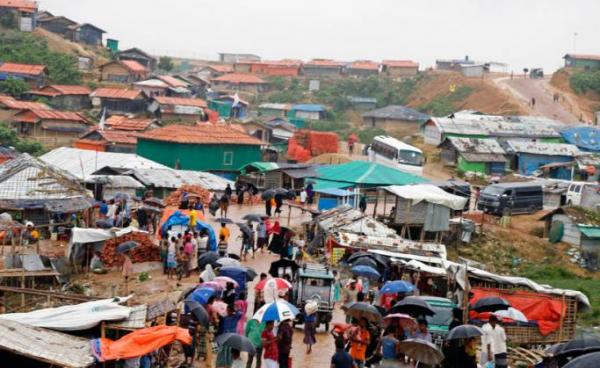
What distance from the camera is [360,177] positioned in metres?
34.1

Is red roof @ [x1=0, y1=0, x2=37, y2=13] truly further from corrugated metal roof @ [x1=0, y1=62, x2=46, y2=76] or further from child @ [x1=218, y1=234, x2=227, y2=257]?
child @ [x1=218, y1=234, x2=227, y2=257]

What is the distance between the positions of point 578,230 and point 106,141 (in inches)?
990

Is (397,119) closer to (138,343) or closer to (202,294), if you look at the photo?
(202,294)

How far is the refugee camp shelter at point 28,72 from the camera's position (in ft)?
196

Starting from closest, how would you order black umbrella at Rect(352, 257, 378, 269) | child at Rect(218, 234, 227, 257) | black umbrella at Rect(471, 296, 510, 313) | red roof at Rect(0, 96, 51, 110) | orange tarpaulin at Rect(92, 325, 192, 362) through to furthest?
orange tarpaulin at Rect(92, 325, 192, 362)
black umbrella at Rect(471, 296, 510, 313)
black umbrella at Rect(352, 257, 378, 269)
child at Rect(218, 234, 227, 257)
red roof at Rect(0, 96, 51, 110)

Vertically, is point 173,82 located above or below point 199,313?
above

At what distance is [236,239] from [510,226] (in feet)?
45.9

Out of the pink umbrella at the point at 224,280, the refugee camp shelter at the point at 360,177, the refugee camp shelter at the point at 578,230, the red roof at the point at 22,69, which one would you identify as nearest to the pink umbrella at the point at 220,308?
the pink umbrella at the point at 224,280

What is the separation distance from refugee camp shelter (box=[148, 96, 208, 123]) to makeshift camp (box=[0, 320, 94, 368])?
1720 inches

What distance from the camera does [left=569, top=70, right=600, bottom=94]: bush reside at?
72.1 metres

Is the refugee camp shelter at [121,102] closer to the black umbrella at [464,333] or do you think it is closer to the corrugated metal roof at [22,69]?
the corrugated metal roof at [22,69]

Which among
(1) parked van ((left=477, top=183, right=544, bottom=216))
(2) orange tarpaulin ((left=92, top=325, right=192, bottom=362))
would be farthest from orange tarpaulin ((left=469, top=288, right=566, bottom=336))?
(1) parked van ((left=477, top=183, right=544, bottom=216))

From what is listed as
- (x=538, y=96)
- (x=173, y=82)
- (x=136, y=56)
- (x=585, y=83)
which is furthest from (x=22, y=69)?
(x=585, y=83)

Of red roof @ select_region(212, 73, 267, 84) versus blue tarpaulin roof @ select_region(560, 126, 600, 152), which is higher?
red roof @ select_region(212, 73, 267, 84)
